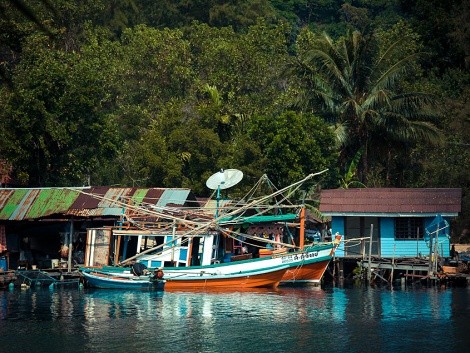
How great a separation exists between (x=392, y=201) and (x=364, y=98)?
9.00 metres

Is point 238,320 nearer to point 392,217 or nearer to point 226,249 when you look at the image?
point 226,249

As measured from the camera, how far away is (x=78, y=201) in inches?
1491

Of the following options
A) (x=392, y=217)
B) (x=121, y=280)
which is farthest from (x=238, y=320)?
(x=392, y=217)

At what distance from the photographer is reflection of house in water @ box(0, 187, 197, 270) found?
122ft

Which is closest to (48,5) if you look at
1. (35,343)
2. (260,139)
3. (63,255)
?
(35,343)

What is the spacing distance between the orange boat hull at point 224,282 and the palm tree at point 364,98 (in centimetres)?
1171

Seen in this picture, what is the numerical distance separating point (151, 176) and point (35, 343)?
22.9 meters

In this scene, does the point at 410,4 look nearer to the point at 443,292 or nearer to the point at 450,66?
the point at 450,66

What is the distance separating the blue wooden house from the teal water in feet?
9.86

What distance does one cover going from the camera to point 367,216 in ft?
127

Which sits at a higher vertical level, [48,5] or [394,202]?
[394,202]

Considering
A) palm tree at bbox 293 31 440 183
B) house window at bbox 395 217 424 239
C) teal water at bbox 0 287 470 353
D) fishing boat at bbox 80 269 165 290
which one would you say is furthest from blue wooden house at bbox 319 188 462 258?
fishing boat at bbox 80 269 165 290

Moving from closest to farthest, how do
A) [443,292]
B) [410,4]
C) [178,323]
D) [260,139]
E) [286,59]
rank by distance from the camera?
[178,323]
[443,292]
[260,139]
[286,59]
[410,4]

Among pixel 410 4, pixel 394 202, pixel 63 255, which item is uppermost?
pixel 410 4
